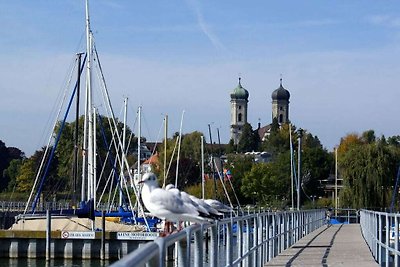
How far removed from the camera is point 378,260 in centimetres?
2252

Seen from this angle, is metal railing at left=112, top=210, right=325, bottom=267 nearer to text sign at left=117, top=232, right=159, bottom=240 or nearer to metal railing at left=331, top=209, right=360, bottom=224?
text sign at left=117, top=232, right=159, bottom=240

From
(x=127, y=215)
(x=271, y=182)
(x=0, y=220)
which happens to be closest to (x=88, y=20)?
(x=127, y=215)

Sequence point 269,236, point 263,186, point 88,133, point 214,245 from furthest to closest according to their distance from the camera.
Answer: point 263,186 < point 88,133 < point 269,236 < point 214,245

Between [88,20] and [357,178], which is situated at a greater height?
[88,20]

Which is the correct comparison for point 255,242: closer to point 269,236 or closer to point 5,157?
point 269,236

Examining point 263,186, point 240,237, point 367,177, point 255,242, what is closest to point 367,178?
point 367,177

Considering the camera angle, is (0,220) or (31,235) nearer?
(31,235)

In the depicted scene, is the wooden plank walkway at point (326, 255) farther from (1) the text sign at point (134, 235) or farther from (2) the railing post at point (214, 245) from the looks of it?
(1) the text sign at point (134, 235)

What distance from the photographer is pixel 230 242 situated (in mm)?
13602

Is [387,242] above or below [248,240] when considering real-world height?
below

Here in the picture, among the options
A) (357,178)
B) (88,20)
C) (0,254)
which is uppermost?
(88,20)

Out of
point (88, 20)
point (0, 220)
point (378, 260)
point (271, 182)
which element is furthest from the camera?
point (271, 182)

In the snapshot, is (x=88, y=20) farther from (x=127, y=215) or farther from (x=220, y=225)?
(x=220, y=225)

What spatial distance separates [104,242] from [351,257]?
25.0m
